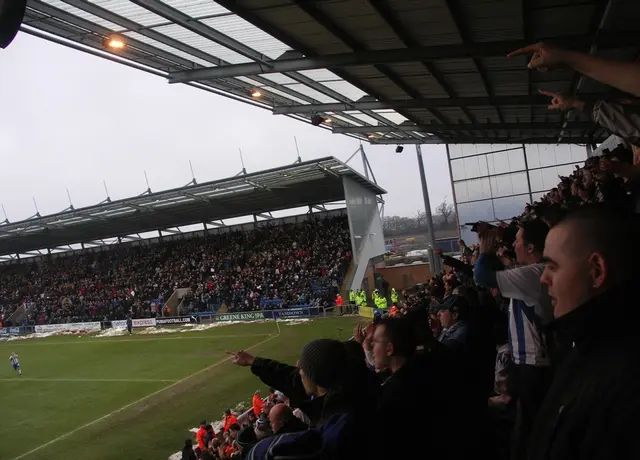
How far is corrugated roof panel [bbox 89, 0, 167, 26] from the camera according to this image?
7.96 meters

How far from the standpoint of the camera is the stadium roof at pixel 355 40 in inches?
291

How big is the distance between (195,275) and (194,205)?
568cm

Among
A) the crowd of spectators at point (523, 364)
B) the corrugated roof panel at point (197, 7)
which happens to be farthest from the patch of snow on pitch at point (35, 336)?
the crowd of spectators at point (523, 364)

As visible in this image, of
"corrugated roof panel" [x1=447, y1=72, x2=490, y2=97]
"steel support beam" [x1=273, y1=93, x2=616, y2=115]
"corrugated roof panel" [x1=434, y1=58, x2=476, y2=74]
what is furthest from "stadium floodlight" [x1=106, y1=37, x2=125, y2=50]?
"corrugated roof panel" [x1=447, y1=72, x2=490, y2=97]

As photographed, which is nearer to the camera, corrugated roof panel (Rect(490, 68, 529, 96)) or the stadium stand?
the stadium stand

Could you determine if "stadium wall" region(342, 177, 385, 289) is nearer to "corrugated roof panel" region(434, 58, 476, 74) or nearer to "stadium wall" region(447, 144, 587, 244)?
"stadium wall" region(447, 144, 587, 244)

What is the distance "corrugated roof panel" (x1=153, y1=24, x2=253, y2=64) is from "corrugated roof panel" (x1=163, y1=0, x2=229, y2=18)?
2.25ft

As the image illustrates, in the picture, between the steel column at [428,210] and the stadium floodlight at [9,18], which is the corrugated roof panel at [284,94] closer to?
the stadium floodlight at [9,18]

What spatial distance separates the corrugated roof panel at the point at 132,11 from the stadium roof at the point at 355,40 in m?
0.02

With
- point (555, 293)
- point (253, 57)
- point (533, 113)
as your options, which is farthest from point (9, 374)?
point (555, 293)

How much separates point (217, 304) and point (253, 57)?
25095 mm

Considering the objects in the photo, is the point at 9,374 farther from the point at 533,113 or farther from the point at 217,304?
the point at 533,113

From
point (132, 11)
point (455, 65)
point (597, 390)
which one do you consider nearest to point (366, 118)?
point (455, 65)

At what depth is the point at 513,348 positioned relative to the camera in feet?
11.7
